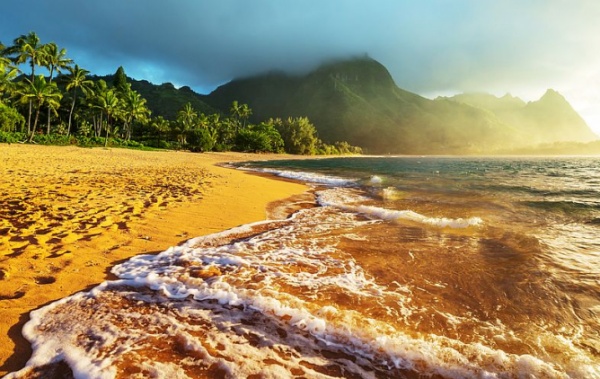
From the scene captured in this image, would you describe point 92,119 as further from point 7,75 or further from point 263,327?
point 263,327

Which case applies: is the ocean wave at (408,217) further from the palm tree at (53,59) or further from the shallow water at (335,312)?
the palm tree at (53,59)

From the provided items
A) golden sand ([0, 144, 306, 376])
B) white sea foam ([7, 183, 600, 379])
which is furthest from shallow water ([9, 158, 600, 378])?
golden sand ([0, 144, 306, 376])

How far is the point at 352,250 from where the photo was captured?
257 inches

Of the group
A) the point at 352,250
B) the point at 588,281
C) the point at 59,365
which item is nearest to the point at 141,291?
the point at 59,365

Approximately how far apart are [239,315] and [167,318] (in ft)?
2.85

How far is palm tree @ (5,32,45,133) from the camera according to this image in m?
42.7

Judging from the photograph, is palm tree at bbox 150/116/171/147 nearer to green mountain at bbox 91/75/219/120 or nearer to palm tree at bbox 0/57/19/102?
palm tree at bbox 0/57/19/102

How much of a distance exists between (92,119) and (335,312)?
9207 centimetres

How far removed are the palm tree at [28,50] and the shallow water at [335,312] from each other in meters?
55.5

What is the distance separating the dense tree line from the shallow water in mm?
45548

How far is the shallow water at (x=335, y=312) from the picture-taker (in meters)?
2.98

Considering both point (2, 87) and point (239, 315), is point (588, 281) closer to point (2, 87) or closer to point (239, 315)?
point (239, 315)

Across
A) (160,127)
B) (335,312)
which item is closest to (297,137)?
(160,127)

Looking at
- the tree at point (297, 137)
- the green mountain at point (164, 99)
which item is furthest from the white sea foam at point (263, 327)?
the green mountain at point (164, 99)
